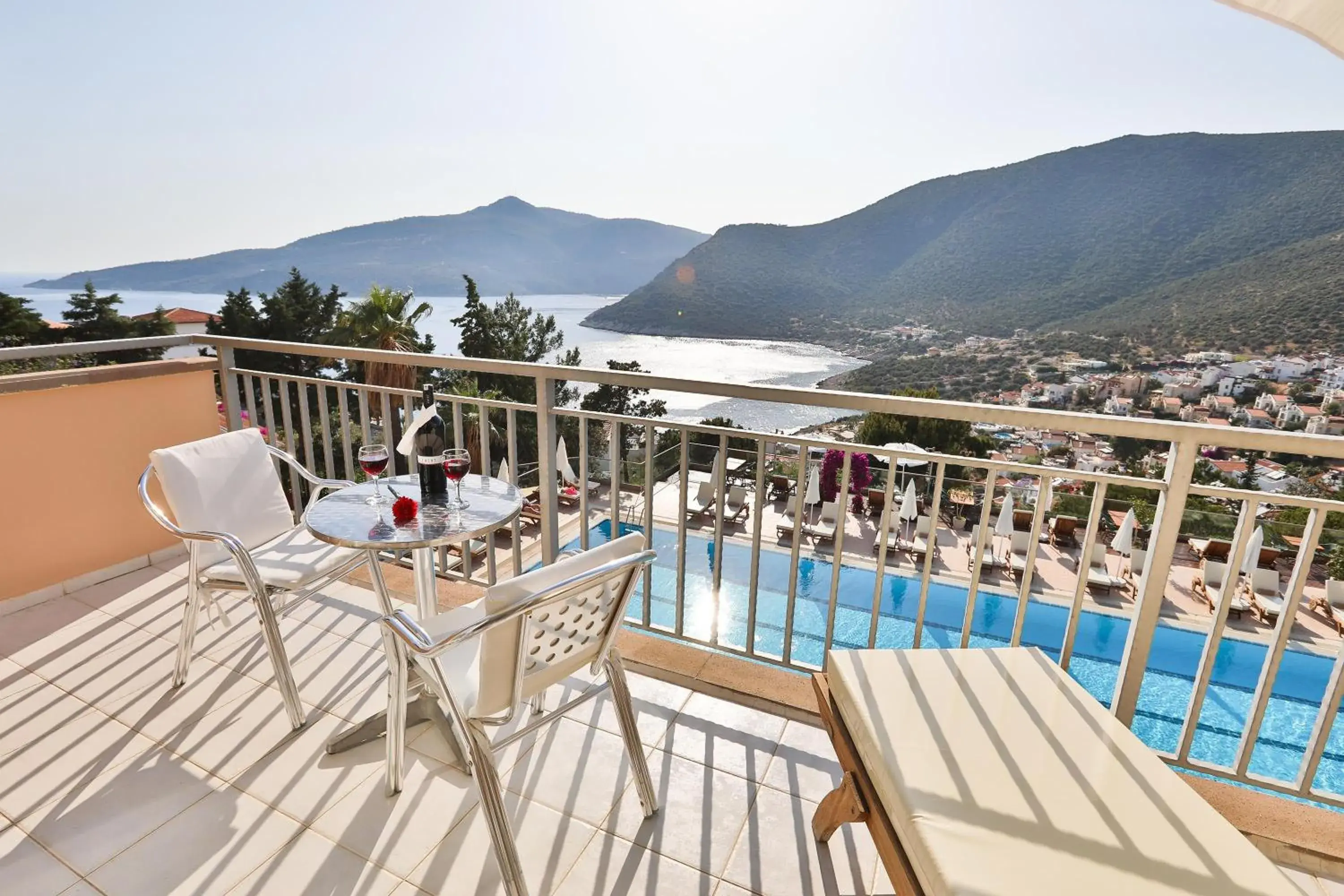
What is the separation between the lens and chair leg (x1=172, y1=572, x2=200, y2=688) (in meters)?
2.24

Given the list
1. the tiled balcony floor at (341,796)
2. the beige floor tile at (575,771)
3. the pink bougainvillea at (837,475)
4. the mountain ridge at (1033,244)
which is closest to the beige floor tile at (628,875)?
the tiled balcony floor at (341,796)

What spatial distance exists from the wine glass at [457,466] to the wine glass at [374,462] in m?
0.22

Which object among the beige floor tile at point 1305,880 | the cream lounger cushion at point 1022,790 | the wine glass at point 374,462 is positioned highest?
the wine glass at point 374,462

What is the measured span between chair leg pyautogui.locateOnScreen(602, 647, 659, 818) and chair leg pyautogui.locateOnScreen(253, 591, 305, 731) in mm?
1141

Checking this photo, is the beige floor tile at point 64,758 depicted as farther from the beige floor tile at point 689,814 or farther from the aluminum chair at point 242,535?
the beige floor tile at point 689,814

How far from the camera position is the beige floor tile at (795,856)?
158 centimetres

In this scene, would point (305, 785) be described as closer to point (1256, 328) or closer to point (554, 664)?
→ point (554, 664)

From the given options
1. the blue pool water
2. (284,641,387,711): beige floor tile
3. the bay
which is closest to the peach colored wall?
(284,641,387,711): beige floor tile

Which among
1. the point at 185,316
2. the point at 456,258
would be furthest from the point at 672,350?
the point at 185,316

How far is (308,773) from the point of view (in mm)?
1901

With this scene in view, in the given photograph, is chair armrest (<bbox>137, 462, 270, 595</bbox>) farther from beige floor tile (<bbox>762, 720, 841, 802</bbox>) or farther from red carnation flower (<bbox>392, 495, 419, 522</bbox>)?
beige floor tile (<bbox>762, 720, 841, 802</bbox>)

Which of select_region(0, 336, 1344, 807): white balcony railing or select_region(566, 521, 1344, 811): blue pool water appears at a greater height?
select_region(0, 336, 1344, 807): white balcony railing

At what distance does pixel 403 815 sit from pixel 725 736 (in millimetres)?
1010

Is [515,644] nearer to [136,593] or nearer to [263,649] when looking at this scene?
[263,649]
